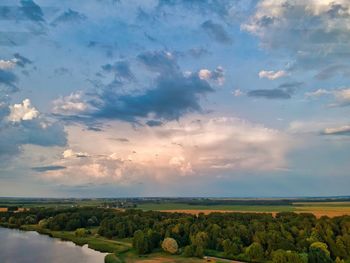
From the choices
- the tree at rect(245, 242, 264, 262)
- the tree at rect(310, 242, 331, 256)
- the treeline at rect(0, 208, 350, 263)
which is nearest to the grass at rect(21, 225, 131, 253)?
the treeline at rect(0, 208, 350, 263)

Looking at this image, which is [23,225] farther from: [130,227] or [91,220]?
[130,227]

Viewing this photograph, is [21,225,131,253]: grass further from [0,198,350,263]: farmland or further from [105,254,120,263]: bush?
[105,254,120,263]: bush

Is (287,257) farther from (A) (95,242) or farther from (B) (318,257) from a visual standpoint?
(A) (95,242)

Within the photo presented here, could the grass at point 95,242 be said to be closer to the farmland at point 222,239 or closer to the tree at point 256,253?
the farmland at point 222,239

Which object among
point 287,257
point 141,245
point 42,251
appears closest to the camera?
point 287,257

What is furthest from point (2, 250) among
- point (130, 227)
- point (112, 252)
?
point (130, 227)

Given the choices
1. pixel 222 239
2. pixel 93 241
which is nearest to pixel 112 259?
pixel 222 239

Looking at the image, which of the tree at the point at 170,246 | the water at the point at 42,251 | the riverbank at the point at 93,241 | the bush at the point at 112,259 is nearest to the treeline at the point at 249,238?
the tree at the point at 170,246
